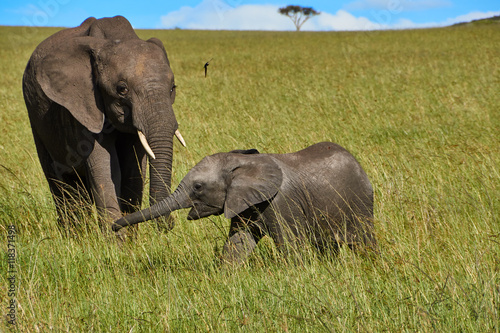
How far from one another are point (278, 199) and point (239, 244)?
1.38 ft

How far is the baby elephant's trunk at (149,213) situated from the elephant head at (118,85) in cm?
39

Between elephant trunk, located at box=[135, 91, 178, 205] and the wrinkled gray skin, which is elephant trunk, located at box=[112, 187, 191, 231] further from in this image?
elephant trunk, located at box=[135, 91, 178, 205]

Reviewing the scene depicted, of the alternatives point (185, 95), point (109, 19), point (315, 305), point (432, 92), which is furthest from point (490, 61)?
point (315, 305)

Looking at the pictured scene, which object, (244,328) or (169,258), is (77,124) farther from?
(244,328)

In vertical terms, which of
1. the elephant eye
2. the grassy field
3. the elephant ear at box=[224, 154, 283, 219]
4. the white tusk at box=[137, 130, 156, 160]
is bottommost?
the grassy field

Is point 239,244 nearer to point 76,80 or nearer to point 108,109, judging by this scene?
point 108,109

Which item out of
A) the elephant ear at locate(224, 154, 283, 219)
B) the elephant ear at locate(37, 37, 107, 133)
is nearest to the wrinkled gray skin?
the elephant ear at locate(224, 154, 283, 219)

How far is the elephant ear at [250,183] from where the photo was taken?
12.6 feet

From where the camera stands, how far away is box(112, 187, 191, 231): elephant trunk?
380 centimetres

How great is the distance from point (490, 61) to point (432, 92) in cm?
554

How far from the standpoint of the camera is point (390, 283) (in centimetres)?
336

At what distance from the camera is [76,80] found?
496cm

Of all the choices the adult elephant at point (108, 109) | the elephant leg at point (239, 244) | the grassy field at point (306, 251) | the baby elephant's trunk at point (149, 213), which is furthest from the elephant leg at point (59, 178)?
the elephant leg at point (239, 244)

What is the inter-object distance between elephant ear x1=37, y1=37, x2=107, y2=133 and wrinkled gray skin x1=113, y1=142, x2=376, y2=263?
52.9 inches
